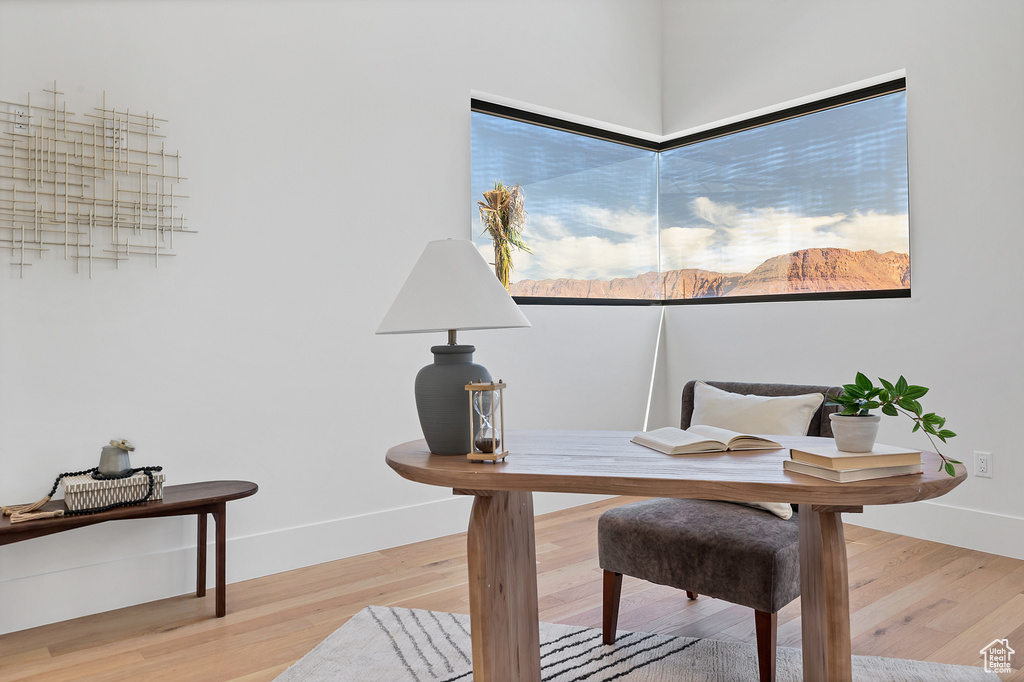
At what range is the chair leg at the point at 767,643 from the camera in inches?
70.0

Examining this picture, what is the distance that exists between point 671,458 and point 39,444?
2183 millimetres

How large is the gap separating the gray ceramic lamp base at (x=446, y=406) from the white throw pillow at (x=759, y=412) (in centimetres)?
96

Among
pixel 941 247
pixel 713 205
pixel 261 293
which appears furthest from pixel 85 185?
pixel 941 247

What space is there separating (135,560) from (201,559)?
0.23m

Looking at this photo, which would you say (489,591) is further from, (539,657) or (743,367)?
(743,367)

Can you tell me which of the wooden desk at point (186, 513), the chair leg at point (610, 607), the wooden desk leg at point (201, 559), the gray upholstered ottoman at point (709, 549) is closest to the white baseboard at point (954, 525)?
the gray upholstered ottoman at point (709, 549)

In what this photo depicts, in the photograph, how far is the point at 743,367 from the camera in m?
3.94

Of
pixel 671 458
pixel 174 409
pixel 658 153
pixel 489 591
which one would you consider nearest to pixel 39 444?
pixel 174 409

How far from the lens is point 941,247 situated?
125 inches

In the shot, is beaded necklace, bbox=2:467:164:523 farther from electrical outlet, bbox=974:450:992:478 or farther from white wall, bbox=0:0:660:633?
electrical outlet, bbox=974:450:992:478

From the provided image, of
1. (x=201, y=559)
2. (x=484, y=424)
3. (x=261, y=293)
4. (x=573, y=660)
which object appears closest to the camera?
(x=484, y=424)

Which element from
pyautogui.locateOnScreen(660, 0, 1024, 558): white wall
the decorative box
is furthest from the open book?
pyautogui.locateOnScreen(660, 0, 1024, 558): white wall

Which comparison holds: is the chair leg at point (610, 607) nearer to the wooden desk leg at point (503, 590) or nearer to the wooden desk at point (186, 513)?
the wooden desk leg at point (503, 590)

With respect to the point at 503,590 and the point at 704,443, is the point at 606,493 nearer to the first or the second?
the point at 704,443
